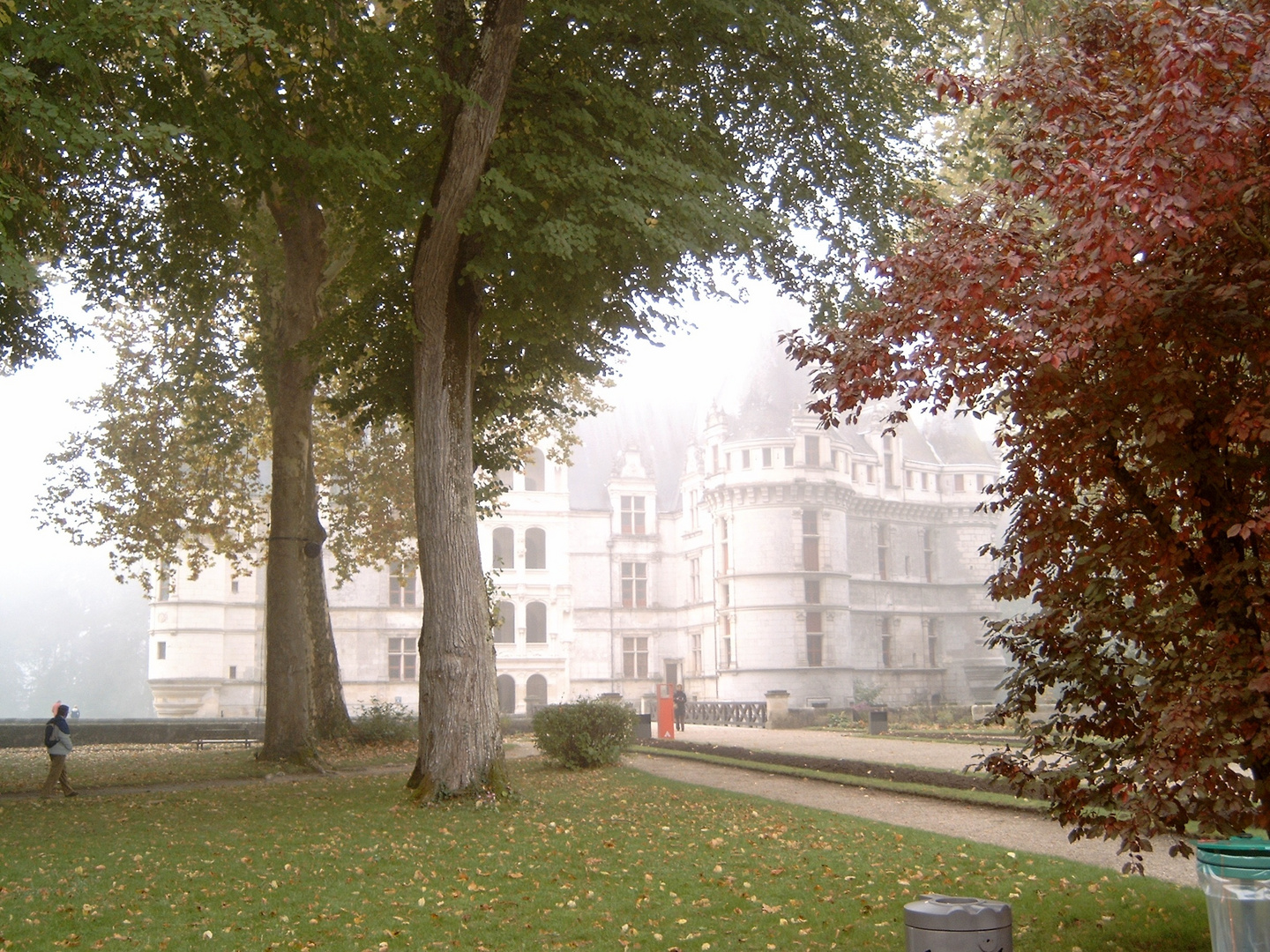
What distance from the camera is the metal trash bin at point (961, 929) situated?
5129mm

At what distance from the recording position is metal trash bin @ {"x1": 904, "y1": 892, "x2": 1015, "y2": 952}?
5.13 metres

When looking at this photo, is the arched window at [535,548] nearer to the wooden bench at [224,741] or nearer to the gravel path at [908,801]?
the wooden bench at [224,741]

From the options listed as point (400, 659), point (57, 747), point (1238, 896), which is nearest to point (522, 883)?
point (1238, 896)

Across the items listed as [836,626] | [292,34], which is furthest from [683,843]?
[836,626]

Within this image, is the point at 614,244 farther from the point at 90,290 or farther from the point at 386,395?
the point at 90,290

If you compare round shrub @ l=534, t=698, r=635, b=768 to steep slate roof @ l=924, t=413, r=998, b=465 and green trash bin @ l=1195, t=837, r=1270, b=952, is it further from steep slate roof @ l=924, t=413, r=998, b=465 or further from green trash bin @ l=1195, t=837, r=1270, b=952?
steep slate roof @ l=924, t=413, r=998, b=465

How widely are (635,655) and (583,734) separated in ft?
122

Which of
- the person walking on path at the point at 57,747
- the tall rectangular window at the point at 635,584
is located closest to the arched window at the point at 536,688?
the tall rectangular window at the point at 635,584

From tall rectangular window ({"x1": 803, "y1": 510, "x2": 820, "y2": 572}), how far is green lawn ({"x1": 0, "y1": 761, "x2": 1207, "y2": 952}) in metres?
37.9

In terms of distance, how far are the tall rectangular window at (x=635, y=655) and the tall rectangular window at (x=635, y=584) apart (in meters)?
1.73

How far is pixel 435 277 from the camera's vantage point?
13.6 meters

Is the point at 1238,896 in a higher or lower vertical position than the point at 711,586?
lower

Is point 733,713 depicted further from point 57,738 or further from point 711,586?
point 57,738

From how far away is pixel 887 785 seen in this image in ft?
52.0
